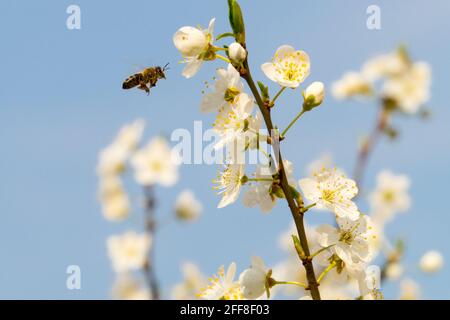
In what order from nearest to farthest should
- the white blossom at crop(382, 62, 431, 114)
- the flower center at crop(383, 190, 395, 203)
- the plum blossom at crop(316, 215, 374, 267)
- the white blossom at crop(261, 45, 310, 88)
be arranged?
the plum blossom at crop(316, 215, 374, 267)
the white blossom at crop(261, 45, 310, 88)
the white blossom at crop(382, 62, 431, 114)
the flower center at crop(383, 190, 395, 203)

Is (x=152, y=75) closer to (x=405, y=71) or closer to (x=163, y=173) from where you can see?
(x=163, y=173)

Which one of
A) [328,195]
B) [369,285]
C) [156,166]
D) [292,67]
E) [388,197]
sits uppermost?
[156,166]

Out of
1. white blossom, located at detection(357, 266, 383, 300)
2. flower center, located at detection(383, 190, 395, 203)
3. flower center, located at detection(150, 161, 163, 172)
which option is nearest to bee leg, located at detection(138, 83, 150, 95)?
white blossom, located at detection(357, 266, 383, 300)

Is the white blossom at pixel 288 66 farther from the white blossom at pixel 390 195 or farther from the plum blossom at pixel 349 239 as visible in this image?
the white blossom at pixel 390 195

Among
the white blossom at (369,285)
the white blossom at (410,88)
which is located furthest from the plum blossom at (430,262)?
the white blossom at (369,285)

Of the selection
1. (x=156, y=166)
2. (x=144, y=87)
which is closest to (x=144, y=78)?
(x=144, y=87)

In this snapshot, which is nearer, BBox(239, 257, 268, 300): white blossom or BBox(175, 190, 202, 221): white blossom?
BBox(239, 257, 268, 300): white blossom

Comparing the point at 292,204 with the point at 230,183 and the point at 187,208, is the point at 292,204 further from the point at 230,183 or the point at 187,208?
the point at 187,208

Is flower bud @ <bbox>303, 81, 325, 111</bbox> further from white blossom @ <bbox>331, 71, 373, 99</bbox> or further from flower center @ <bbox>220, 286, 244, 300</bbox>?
white blossom @ <bbox>331, 71, 373, 99</bbox>
